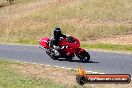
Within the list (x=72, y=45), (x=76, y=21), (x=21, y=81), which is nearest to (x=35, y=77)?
(x=21, y=81)

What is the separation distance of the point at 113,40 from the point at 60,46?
574 inches

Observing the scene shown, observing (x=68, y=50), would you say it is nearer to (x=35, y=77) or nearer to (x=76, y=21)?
(x=35, y=77)

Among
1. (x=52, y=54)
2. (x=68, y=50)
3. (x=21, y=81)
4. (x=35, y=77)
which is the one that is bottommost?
(x=52, y=54)

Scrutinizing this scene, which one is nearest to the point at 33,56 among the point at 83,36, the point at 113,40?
the point at 113,40

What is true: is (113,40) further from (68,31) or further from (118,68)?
(118,68)

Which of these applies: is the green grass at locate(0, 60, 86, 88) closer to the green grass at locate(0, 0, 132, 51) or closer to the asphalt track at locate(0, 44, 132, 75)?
the asphalt track at locate(0, 44, 132, 75)

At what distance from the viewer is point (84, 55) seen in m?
21.5

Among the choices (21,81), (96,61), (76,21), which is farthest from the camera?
(76,21)

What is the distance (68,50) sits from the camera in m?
22.2

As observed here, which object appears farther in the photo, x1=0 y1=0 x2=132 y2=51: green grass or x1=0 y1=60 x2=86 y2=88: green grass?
x1=0 y1=0 x2=132 y2=51: green grass

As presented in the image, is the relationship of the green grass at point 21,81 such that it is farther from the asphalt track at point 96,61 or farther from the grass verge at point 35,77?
the asphalt track at point 96,61

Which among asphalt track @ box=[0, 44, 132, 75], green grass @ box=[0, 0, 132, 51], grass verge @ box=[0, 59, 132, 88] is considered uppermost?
grass verge @ box=[0, 59, 132, 88]

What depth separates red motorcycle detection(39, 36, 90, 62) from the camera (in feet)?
70.9

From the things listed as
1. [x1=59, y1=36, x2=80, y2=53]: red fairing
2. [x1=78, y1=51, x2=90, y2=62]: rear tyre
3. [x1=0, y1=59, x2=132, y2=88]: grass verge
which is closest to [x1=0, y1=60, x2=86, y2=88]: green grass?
[x1=0, y1=59, x2=132, y2=88]: grass verge
